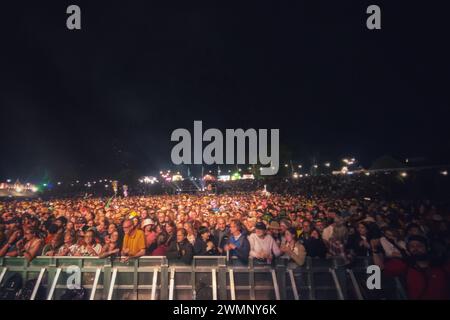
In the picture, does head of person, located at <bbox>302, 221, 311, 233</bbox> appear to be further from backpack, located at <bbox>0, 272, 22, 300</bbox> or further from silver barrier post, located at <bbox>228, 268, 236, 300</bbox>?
backpack, located at <bbox>0, 272, 22, 300</bbox>

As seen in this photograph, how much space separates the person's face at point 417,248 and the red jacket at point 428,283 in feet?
0.86

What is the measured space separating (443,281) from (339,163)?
6920 cm

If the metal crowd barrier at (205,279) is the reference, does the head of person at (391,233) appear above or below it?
above

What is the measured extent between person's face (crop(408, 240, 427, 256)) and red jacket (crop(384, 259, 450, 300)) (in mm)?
263

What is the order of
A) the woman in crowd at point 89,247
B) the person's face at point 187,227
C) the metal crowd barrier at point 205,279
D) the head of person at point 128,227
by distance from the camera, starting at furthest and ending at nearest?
the person's face at point 187,227, the head of person at point 128,227, the woman in crowd at point 89,247, the metal crowd barrier at point 205,279

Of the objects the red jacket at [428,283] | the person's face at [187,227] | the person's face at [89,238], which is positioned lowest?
the red jacket at [428,283]

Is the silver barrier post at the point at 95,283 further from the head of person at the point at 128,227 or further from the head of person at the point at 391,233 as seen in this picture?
the head of person at the point at 391,233

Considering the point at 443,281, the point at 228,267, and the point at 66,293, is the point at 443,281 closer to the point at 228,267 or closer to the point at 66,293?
the point at 228,267

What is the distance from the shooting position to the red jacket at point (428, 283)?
4.46 metres

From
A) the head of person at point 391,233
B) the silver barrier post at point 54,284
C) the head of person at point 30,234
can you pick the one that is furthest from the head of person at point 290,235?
the head of person at point 30,234

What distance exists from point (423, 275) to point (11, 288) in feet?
26.1

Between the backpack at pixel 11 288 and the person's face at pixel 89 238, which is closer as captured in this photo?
the backpack at pixel 11 288

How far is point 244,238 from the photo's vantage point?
5.87 m
